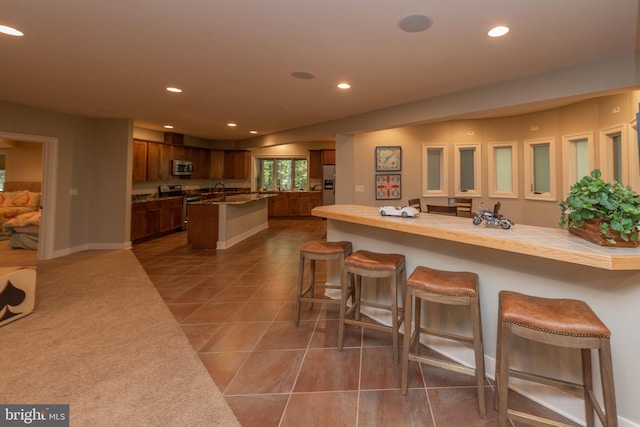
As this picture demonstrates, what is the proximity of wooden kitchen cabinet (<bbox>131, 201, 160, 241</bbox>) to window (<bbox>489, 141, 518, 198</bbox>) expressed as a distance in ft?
23.2

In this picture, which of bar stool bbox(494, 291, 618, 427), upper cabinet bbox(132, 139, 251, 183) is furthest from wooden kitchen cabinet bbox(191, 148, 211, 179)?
bar stool bbox(494, 291, 618, 427)

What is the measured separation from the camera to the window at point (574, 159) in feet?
16.0

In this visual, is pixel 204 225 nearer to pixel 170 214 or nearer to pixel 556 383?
pixel 170 214

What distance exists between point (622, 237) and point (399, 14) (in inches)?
72.3

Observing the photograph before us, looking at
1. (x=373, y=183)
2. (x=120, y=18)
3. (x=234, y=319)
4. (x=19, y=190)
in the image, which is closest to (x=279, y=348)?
(x=234, y=319)

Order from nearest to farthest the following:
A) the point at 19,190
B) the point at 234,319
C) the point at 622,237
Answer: the point at 622,237 → the point at 234,319 → the point at 19,190

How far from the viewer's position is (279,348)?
2379 millimetres

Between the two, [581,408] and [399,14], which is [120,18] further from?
[581,408]

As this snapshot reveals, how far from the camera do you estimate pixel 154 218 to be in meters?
6.73

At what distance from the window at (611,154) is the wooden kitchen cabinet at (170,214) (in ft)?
26.5

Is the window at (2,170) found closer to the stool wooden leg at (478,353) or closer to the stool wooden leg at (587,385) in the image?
the stool wooden leg at (478,353)

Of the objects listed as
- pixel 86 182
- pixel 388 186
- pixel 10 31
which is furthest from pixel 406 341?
pixel 86 182

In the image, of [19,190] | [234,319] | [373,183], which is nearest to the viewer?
[234,319]

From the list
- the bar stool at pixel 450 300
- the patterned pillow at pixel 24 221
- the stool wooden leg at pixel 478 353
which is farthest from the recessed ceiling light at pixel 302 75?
the patterned pillow at pixel 24 221
